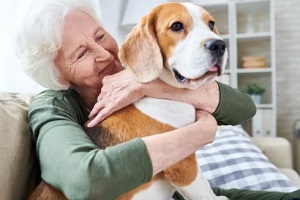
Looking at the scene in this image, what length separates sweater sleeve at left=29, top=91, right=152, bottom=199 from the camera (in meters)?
0.72

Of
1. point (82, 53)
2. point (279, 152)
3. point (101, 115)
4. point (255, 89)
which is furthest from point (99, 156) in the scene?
point (255, 89)

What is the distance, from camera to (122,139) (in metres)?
0.97

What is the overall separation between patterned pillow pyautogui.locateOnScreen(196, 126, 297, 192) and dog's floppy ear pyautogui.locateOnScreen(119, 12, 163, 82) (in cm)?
106

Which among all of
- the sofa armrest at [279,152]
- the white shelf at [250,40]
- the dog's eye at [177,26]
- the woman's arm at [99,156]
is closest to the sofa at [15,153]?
the woman's arm at [99,156]

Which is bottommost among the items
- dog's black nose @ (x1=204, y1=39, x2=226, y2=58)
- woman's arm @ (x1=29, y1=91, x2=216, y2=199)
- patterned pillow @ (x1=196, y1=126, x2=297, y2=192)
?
patterned pillow @ (x1=196, y1=126, x2=297, y2=192)

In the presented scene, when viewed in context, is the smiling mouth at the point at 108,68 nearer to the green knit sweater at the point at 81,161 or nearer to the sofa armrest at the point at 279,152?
the green knit sweater at the point at 81,161

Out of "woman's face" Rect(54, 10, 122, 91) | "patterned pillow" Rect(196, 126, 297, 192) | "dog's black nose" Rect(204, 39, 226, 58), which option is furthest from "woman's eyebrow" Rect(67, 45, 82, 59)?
"patterned pillow" Rect(196, 126, 297, 192)

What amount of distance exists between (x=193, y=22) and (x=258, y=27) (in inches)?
116

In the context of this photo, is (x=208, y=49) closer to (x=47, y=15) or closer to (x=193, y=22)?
(x=193, y=22)

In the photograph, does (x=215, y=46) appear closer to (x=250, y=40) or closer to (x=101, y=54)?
(x=101, y=54)

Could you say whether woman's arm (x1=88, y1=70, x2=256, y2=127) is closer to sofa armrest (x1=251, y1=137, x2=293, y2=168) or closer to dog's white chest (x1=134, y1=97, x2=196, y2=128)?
dog's white chest (x1=134, y1=97, x2=196, y2=128)

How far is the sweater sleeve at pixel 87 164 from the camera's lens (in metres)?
0.72

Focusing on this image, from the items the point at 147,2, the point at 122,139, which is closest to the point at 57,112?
the point at 122,139

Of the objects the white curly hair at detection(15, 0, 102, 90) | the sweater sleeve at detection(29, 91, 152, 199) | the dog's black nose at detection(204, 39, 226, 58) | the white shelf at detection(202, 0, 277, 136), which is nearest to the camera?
the sweater sleeve at detection(29, 91, 152, 199)
